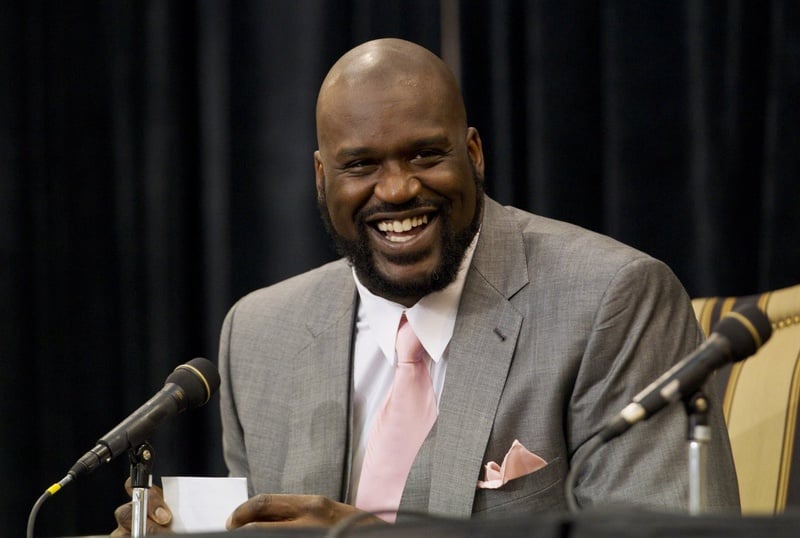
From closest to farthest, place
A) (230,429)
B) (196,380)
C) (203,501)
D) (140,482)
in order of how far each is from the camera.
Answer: (140,482) < (196,380) < (203,501) < (230,429)

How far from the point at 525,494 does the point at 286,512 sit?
50cm

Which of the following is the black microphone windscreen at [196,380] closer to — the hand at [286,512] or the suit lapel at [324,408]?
the hand at [286,512]

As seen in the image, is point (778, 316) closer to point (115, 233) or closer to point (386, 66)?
point (386, 66)

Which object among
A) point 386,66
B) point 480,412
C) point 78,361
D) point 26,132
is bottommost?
point 78,361

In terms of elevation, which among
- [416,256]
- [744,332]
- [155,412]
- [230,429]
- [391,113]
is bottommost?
[230,429]

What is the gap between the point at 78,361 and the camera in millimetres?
3730

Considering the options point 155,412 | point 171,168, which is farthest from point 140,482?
point 171,168

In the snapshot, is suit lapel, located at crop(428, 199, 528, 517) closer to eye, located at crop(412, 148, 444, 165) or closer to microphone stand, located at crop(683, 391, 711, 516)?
eye, located at crop(412, 148, 444, 165)

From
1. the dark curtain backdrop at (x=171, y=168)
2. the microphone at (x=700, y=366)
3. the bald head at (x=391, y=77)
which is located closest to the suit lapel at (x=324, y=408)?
the bald head at (x=391, y=77)

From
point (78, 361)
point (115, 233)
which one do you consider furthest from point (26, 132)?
point (78, 361)

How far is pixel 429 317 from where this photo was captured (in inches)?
104

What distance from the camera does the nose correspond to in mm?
2533

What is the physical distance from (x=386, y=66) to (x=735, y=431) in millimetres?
1062

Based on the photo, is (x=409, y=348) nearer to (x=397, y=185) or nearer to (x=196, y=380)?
(x=397, y=185)
